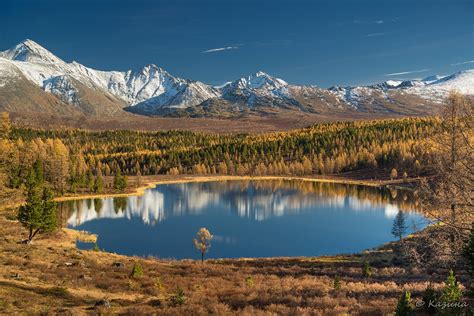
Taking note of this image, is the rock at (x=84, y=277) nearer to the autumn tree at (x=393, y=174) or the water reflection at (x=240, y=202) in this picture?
the water reflection at (x=240, y=202)

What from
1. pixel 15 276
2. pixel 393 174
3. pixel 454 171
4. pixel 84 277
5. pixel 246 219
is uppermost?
pixel 454 171

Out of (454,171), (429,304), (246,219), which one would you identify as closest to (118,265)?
(429,304)

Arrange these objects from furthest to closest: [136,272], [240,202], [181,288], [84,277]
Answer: [240,202], [136,272], [84,277], [181,288]

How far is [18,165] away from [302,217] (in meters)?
85.4

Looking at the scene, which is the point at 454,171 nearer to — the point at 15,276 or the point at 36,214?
the point at 15,276

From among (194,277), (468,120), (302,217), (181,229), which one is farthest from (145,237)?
(468,120)

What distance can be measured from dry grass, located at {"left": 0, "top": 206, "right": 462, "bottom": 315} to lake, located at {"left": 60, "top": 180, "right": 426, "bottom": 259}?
2959 centimetres

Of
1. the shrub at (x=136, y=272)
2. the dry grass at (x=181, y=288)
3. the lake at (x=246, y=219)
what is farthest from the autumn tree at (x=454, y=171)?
the lake at (x=246, y=219)

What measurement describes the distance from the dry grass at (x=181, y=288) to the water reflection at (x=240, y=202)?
6279 cm

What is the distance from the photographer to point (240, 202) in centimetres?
13700

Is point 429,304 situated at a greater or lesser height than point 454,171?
lesser

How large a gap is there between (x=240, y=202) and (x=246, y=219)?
Answer: 1059 inches

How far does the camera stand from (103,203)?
424 feet

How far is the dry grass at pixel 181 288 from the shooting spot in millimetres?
22953
